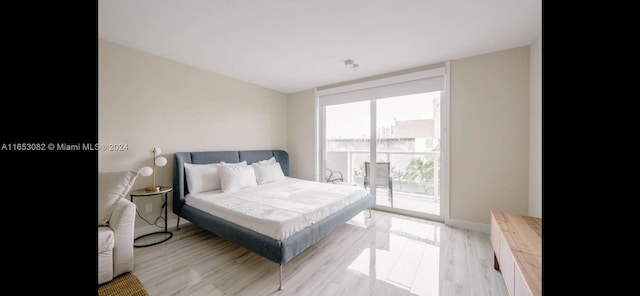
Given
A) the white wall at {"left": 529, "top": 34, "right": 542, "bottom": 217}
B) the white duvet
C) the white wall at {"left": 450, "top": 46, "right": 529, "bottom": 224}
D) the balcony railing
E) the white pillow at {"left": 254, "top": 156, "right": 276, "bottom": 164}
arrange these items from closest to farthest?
1. the white duvet
2. the white wall at {"left": 529, "top": 34, "right": 542, "bottom": 217}
3. the white wall at {"left": 450, "top": 46, "right": 529, "bottom": 224}
4. the balcony railing
5. the white pillow at {"left": 254, "top": 156, "right": 276, "bottom": 164}

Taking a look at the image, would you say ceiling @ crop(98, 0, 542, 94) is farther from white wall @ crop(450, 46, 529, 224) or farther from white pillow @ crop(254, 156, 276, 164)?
white pillow @ crop(254, 156, 276, 164)

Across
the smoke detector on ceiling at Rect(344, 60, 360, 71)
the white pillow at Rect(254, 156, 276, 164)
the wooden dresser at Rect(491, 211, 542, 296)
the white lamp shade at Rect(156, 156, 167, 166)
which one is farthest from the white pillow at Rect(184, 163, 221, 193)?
the wooden dresser at Rect(491, 211, 542, 296)

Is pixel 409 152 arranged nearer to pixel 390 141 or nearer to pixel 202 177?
pixel 390 141

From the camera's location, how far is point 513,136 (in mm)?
2461

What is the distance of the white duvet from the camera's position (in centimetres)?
186

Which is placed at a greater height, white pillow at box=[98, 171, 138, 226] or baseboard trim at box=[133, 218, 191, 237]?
white pillow at box=[98, 171, 138, 226]

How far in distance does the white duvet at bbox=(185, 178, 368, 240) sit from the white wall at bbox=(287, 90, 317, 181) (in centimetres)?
103

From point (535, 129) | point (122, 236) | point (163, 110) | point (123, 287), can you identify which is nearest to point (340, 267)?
point (123, 287)

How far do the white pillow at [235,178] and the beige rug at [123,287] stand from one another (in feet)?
3.96

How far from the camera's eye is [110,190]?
1.89 metres

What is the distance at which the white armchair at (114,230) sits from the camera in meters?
1.68

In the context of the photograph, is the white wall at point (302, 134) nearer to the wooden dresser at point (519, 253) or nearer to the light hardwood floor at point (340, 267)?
the light hardwood floor at point (340, 267)
